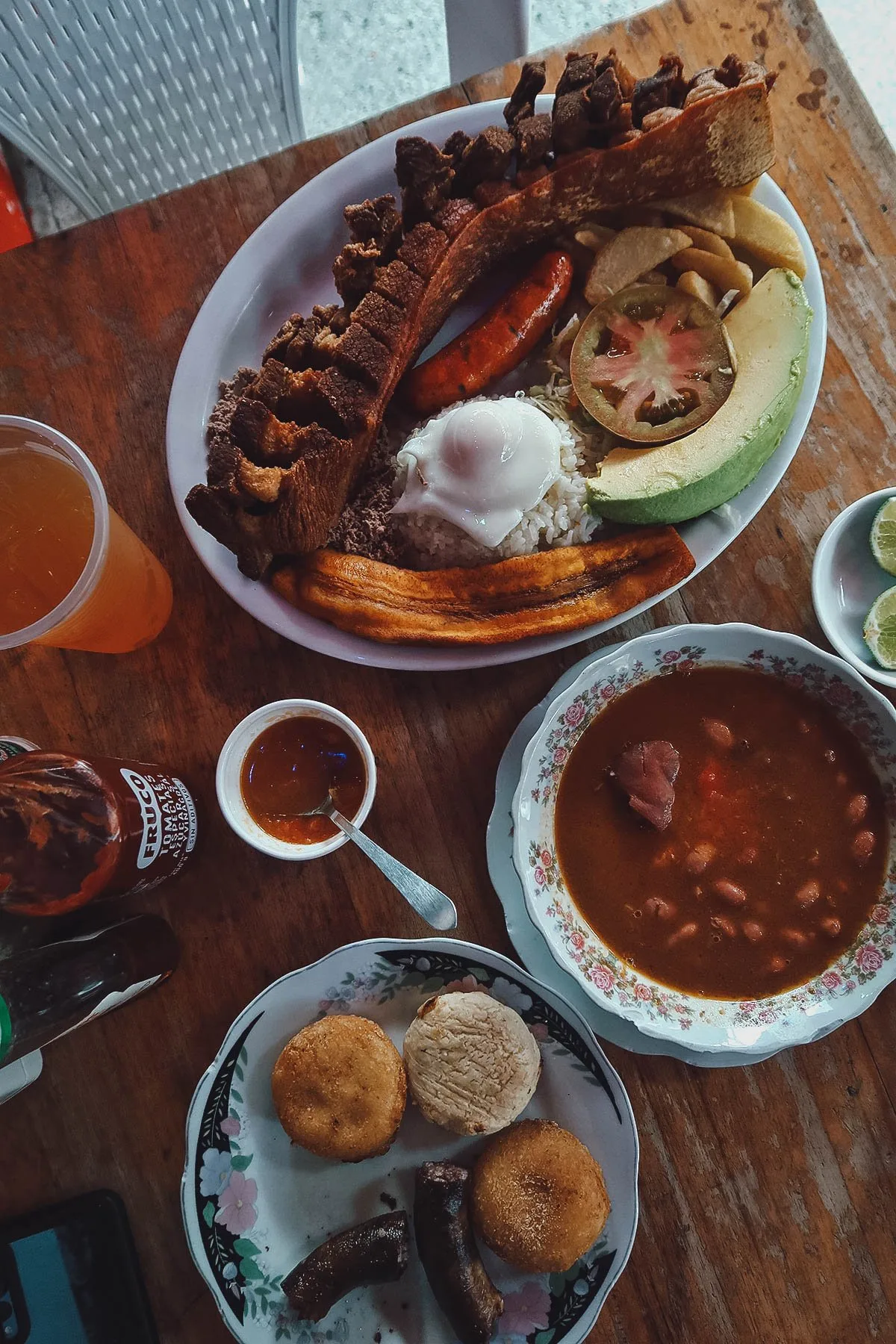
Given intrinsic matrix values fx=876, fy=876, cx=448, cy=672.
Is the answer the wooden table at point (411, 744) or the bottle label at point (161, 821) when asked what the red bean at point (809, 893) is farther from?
the bottle label at point (161, 821)

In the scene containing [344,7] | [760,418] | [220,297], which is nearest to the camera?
[760,418]

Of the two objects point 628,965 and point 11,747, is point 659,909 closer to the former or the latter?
point 628,965

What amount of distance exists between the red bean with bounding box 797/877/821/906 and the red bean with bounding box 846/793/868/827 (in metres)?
0.13

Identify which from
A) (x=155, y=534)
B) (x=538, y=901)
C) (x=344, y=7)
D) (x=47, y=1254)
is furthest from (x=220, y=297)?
(x=344, y=7)

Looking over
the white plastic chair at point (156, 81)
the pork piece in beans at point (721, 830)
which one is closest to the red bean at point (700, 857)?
the pork piece in beans at point (721, 830)

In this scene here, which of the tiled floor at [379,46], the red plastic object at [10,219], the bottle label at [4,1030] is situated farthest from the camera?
the tiled floor at [379,46]

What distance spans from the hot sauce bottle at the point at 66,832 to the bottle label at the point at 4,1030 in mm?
142

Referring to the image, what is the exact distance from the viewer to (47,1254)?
1580mm

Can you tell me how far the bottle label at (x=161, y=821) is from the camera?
146cm

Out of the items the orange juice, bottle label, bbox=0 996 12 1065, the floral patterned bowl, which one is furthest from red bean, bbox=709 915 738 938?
the orange juice

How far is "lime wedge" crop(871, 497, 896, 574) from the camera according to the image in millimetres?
1657

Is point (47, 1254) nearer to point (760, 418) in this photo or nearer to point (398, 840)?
point (398, 840)

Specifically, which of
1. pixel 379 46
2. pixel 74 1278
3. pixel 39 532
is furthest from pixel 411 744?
pixel 379 46

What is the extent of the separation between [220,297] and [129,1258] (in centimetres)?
179
